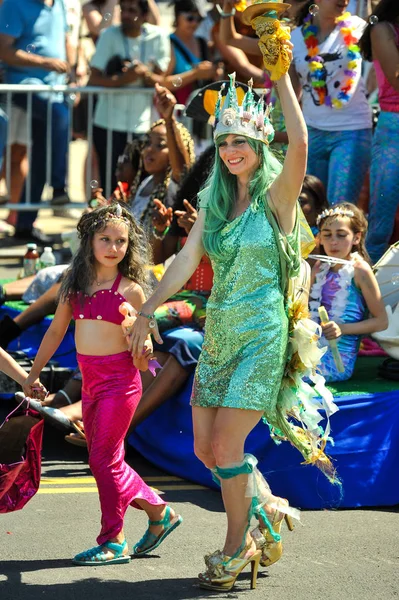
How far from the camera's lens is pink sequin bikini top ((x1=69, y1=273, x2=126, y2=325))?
4.93m

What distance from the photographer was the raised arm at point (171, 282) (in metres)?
4.45

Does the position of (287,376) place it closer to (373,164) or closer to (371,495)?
(371,495)

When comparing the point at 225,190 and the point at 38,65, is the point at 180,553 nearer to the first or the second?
the point at 225,190

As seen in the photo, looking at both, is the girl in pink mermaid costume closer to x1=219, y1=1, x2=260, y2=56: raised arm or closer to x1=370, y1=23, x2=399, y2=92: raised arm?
x1=370, y1=23, x2=399, y2=92: raised arm

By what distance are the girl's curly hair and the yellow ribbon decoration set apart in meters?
1.05

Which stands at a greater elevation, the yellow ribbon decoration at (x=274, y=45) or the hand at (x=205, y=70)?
the yellow ribbon decoration at (x=274, y=45)

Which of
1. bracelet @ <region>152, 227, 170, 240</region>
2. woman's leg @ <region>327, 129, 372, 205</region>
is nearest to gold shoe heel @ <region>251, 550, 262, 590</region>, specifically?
bracelet @ <region>152, 227, 170, 240</region>

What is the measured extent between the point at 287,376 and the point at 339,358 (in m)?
1.41

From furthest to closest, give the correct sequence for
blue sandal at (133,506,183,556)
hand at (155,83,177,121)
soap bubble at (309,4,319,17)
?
hand at (155,83,177,121) < soap bubble at (309,4,319,17) < blue sandal at (133,506,183,556)

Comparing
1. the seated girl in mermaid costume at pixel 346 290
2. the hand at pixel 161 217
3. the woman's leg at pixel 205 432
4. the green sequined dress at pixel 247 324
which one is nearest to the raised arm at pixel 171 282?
the green sequined dress at pixel 247 324

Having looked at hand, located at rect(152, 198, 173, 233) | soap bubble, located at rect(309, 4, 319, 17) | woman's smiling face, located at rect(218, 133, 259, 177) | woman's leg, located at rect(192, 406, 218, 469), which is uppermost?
soap bubble, located at rect(309, 4, 319, 17)

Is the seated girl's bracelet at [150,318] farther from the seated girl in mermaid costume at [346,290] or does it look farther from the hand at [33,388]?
the seated girl in mermaid costume at [346,290]

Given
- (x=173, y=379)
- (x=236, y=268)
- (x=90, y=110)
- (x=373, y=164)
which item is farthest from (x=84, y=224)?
(x=90, y=110)

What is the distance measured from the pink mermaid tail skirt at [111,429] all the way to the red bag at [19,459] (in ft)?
0.73
